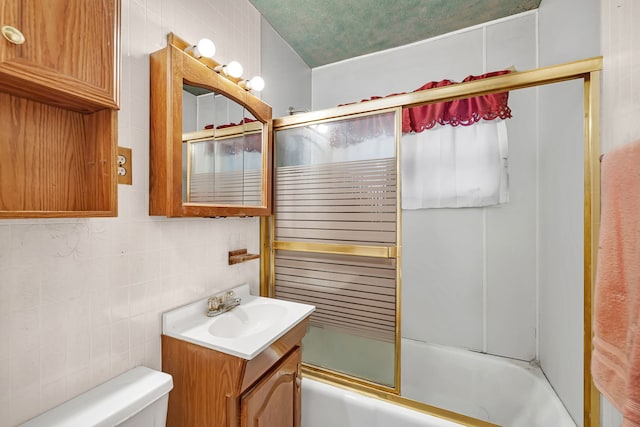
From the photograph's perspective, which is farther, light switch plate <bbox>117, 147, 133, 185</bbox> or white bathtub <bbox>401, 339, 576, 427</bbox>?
white bathtub <bbox>401, 339, 576, 427</bbox>

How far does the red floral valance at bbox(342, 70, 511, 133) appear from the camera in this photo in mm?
1759

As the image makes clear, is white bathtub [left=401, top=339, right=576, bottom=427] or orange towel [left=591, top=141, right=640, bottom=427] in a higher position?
orange towel [left=591, top=141, right=640, bottom=427]

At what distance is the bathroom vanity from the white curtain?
138 cm

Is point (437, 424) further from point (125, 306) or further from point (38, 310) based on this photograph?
point (38, 310)

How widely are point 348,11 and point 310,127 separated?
86cm

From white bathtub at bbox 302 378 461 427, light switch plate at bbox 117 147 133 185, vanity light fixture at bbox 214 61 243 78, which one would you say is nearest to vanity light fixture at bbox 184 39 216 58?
vanity light fixture at bbox 214 61 243 78

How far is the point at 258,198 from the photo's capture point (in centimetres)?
158

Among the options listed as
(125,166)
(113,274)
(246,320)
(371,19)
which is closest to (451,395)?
(246,320)

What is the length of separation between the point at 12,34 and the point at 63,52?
0.34ft

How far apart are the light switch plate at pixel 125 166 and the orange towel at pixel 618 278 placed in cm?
151

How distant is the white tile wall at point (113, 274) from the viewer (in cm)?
75

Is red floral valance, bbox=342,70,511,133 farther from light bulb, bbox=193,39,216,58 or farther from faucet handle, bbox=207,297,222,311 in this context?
faucet handle, bbox=207,297,222,311

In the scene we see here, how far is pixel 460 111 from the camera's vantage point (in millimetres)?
1871

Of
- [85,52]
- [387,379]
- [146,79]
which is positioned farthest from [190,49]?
[387,379]
